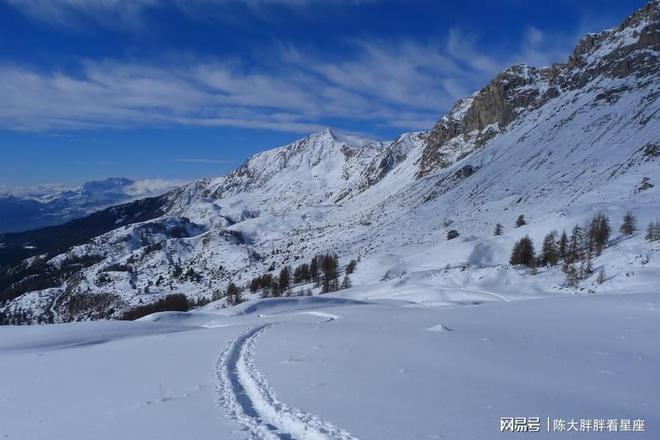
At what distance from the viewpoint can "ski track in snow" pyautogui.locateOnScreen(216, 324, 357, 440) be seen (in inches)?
329

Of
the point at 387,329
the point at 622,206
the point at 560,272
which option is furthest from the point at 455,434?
the point at 622,206

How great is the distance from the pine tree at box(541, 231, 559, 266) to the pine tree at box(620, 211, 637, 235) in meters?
9.61

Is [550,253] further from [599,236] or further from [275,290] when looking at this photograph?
[275,290]

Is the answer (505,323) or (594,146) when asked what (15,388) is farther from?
(594,146)

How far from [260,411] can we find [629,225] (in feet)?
240

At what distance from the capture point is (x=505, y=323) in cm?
2062

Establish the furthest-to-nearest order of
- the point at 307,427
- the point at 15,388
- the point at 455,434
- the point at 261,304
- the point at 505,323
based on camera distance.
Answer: the point at 261,304 < the point at 505,323 < the point at 15,388 < the point at 307,427 < the point at 455,434

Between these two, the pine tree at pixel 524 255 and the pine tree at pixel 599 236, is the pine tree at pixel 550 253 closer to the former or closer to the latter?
the pine tree at pixel 524 255

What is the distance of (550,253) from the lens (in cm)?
6350

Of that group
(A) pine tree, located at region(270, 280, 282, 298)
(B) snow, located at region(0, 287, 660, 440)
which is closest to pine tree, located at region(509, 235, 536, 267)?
(B) snow, located at region(0, 287, 660, 440)

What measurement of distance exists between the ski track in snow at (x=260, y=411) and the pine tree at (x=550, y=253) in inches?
2301

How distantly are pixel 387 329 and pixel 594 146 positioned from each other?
155 m

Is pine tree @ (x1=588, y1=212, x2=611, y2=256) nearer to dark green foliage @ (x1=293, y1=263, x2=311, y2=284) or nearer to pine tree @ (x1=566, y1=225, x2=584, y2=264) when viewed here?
pine tree @ (x1=566, y1=225, x2=584, y2=264)

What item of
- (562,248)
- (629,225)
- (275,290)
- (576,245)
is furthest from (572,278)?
(275,290)
